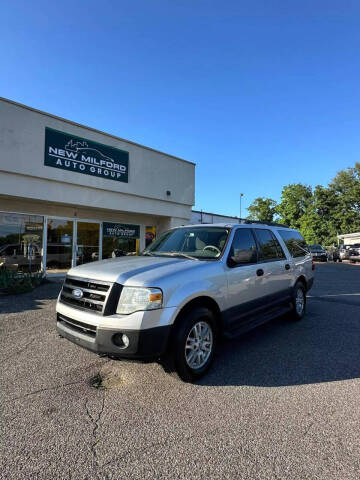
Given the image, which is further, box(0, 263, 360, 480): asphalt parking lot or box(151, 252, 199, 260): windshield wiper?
box(151, 252, 199, 260): windshield wiper

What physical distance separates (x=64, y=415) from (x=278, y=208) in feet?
181

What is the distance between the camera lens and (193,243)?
4301 mm

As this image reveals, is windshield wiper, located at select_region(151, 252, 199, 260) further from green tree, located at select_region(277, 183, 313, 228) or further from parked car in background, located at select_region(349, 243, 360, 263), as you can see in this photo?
green tree, located at select_region(277, 183, 313, 228)

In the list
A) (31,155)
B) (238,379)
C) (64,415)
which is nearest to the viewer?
(64,415)

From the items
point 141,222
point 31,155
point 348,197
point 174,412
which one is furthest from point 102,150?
point 348,197

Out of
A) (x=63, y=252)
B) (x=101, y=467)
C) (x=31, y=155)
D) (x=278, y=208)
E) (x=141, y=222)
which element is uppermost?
(x=278, y=208)

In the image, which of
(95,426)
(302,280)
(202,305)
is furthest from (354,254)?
(95,426)

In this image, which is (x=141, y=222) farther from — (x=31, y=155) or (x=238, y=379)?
(x=238, y=379)

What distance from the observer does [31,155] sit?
9.95 metres

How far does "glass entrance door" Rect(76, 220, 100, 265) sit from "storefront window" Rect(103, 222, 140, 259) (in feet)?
1.27

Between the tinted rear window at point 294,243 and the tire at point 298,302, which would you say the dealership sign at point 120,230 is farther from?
the tire at point 298,302

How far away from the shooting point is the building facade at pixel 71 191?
388 inches

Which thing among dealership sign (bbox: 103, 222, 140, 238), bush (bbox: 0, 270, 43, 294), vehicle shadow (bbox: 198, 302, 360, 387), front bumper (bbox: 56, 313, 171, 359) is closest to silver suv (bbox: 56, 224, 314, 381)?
front bumper (bbox: 56, 313, 171, 359)

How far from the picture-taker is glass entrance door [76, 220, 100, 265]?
1232 centimetres
